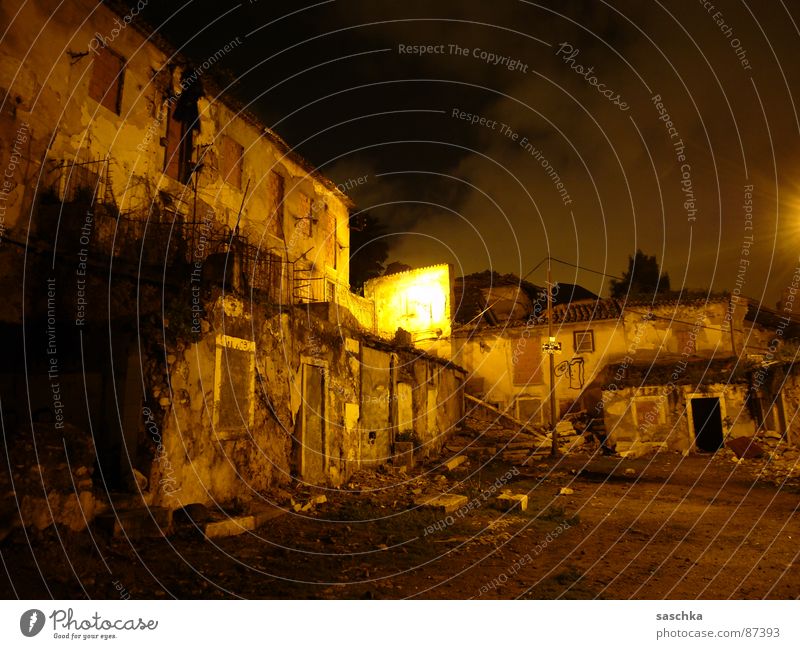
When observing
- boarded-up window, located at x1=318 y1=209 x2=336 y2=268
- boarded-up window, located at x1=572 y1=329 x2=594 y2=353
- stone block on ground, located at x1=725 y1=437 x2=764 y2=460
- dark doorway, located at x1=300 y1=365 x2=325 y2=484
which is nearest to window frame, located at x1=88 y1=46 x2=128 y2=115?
dark doorway, located at x1=300 y1=365 x2=325 y2=484

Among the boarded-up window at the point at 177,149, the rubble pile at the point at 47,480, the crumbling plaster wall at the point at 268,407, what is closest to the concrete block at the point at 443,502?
the crumbling plaster wall at the point at 268,407

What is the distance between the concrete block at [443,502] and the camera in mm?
9445

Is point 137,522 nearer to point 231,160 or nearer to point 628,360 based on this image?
point 231,160

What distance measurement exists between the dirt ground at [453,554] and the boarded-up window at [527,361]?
556 inches

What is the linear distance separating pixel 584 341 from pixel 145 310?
70.6 feet

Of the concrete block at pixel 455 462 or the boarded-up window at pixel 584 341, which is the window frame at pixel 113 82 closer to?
the concrete block at pixel 455 462

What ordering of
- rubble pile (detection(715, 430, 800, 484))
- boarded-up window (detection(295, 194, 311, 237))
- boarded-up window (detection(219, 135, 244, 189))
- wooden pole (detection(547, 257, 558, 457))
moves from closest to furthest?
rubble pile (detection(715, 430, 800, 484)) → boarded-up window (detection(219, 135, 244, 189)) → boarded-up window (detection(295, 194, 311, 237)) → wooden pole (detection(547, 257, 558, 457))

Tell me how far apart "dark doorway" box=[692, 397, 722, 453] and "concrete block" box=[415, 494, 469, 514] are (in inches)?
560

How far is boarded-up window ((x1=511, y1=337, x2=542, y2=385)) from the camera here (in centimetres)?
2548

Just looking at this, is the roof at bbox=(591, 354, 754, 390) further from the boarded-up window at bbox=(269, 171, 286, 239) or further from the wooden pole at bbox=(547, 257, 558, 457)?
the boarded-up window at bbox=(269, 171, 286, 239)

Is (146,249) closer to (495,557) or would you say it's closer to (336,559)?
(336,559)

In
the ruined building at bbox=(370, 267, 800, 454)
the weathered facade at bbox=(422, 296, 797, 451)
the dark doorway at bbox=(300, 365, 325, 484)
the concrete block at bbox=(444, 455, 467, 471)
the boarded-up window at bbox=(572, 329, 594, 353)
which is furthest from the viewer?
the boarded-up window at bbox=(572, 329, 594, 353)

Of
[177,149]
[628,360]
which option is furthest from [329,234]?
[628,360]

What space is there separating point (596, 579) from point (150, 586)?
15.9ft
